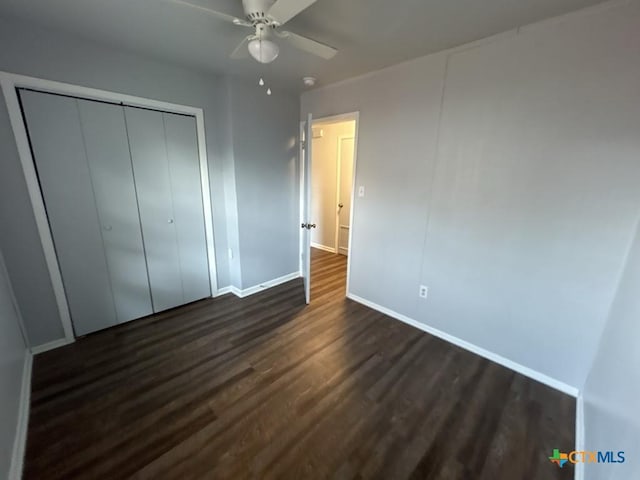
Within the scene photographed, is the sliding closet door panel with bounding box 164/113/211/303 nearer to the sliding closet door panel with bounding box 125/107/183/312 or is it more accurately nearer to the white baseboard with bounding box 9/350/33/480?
the sliding closet door panel with bounding box 125/107/183/312

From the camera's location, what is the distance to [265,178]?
317 cm

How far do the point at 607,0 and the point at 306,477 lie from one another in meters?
3.00

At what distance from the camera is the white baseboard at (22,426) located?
127 centimetres

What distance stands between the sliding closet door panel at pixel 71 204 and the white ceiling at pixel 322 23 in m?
0.57

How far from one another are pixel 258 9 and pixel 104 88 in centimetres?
167

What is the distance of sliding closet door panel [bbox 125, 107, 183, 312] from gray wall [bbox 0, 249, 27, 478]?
0.91 m

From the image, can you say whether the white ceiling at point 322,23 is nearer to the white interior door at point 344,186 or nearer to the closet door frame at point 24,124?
the closet door frame at point 24,124

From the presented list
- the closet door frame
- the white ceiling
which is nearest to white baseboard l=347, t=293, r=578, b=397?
the white ceiling

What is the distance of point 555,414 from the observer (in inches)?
66.1

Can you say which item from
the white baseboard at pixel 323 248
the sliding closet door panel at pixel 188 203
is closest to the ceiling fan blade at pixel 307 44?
the sliding closet door panel at pixel 188 203

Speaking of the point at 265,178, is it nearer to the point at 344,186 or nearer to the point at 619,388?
the point at 344,186

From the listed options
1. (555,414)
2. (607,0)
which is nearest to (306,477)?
(555,414)

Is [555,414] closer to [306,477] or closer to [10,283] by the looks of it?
[306,477]

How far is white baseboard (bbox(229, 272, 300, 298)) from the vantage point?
319cm
